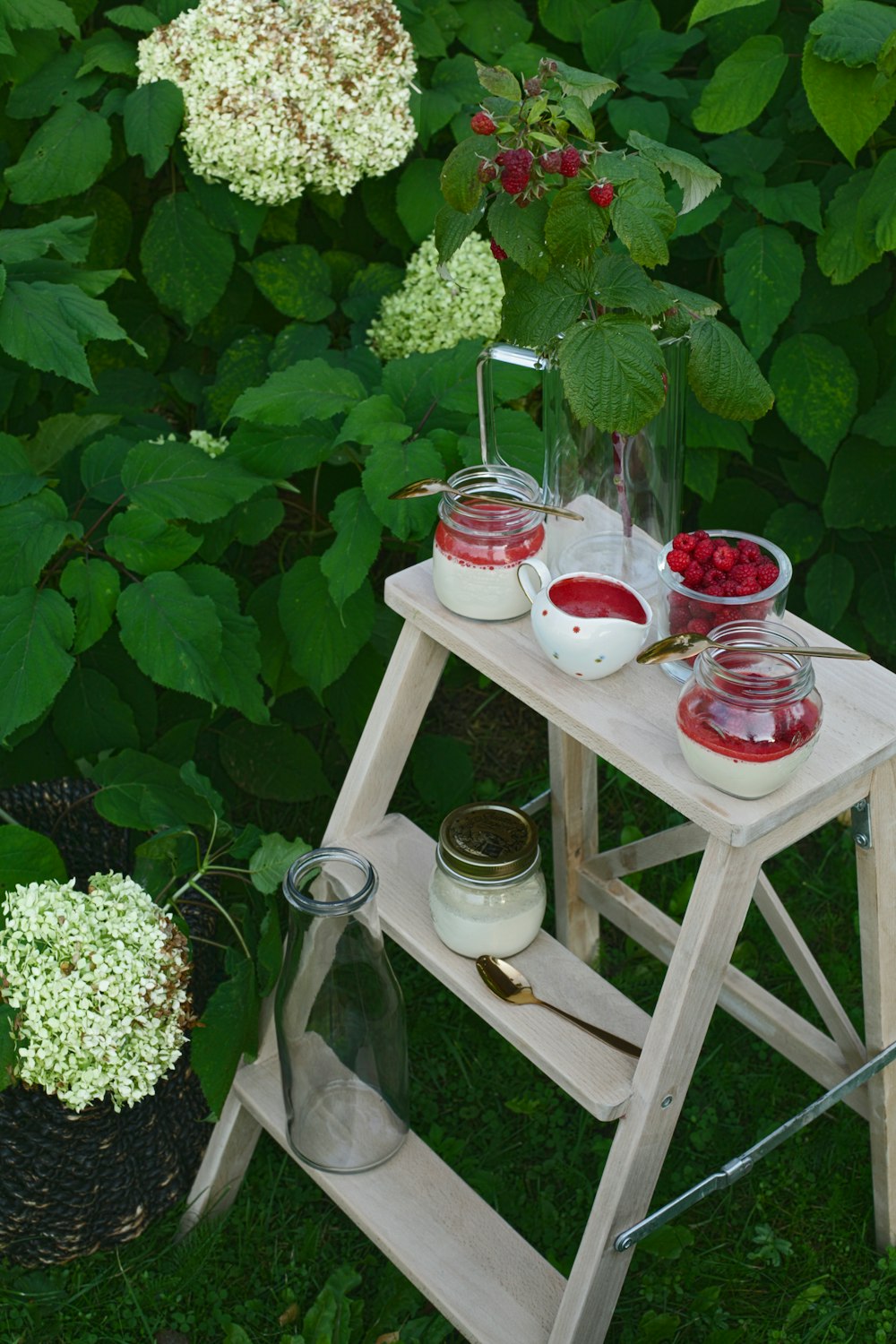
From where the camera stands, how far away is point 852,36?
1.97 metres

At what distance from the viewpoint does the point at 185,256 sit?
7.80 feet

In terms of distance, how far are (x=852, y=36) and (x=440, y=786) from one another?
144 centimetres

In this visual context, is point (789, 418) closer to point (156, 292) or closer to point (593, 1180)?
point (156, 292)

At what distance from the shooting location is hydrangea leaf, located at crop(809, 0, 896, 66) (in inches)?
77.2

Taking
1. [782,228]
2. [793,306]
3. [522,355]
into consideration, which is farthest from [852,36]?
[522,355]

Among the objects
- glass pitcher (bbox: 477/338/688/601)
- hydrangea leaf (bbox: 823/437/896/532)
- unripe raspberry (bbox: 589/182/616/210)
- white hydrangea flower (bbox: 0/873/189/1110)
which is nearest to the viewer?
unripe raspberry (bbox: 589/182/616/210)

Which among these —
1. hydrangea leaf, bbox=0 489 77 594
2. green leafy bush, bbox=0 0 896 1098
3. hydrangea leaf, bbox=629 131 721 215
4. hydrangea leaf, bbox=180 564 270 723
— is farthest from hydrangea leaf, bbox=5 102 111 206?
hydrangea leaf, bbox=629 131 721 215

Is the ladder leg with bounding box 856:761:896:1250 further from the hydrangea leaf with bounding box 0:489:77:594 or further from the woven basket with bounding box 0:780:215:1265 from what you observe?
the hydrangea leaf with bounding box 0:489:77:594

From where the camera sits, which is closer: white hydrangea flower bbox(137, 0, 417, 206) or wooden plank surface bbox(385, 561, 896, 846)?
wooden plank surface bbox(385, 561, 896, 846)

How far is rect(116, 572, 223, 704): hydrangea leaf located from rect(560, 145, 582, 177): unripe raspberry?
0.81 metres

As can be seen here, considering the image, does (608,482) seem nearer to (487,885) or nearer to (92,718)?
(487,885)

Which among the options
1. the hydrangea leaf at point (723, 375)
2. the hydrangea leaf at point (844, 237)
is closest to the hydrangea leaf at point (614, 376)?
the hydrangea leaf at point (723, 375)

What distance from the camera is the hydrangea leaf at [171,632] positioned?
1.88 metres

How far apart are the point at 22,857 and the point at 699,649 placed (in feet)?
3.27
